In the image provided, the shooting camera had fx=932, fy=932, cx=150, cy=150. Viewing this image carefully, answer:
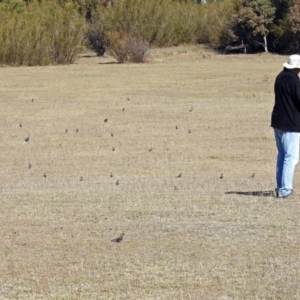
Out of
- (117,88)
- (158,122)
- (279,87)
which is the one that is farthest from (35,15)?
(279,87)

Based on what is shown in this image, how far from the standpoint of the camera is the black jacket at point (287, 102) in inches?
428

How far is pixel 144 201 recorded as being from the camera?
440 inches

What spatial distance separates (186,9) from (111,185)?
50.7m

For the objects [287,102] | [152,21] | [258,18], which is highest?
[287,102]

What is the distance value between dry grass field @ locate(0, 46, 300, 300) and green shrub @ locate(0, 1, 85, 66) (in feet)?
58.1

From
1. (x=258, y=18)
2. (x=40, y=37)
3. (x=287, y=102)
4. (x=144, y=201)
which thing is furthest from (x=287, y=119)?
(x=258, y=18)

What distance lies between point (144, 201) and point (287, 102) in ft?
6.78

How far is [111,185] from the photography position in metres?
13.4

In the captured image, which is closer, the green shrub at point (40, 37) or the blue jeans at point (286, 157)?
the blue jeans at point (286, 157)

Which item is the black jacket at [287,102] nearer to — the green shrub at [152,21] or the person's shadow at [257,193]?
the person's shadow at [257,193]

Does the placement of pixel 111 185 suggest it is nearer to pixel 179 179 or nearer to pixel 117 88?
pixel 179 179

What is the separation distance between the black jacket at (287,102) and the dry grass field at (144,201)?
0.92 meters

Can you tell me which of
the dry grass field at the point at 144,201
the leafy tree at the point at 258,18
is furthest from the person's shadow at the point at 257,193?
the leafy tree at the point at 258,18

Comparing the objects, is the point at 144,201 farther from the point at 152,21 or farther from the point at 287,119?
the point at 152,21
